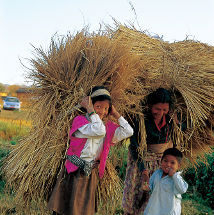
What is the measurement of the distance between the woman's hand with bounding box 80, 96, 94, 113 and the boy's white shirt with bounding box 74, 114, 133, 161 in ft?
0.20

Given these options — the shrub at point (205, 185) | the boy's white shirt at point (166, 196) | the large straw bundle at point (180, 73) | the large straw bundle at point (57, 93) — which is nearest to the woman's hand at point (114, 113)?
the large straw bundle at point (57, 93)

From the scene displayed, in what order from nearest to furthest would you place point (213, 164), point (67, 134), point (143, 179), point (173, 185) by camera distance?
point (67, 134) → point (173, 185) → point (143, 179) → point (213, 164)

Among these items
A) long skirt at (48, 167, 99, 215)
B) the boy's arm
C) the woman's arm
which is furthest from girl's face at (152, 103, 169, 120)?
long skirt at (48, 167, 99, 215)

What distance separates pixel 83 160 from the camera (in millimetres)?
2115

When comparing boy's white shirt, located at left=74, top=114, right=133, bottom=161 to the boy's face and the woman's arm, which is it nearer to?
the woman's arm

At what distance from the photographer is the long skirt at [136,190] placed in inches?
107

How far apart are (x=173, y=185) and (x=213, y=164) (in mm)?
2908

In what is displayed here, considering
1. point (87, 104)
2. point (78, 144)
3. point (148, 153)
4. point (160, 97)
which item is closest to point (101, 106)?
point (87, 104)

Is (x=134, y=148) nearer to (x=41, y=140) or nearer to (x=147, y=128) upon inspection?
(x=147, y=128)

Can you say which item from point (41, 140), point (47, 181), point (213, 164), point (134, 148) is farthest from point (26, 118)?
point (213, 164)

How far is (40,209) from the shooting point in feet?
7.54

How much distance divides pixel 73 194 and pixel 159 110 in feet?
3.48

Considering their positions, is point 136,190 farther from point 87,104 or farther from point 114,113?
point 87,104

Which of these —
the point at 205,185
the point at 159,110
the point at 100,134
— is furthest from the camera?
the point at 205,185
